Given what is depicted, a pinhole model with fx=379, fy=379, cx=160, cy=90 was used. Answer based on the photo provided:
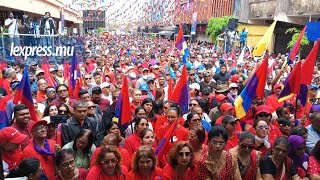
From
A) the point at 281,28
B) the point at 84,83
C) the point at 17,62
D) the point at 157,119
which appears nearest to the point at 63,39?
the point at 17,62

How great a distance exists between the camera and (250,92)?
5559 mm

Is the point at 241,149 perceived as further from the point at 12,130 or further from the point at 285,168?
the point at 12,130

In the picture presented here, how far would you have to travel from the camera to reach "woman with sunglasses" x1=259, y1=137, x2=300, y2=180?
3.56 m

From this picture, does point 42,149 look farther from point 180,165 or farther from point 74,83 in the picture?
point 74,83

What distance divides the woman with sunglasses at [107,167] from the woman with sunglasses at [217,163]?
0.77m

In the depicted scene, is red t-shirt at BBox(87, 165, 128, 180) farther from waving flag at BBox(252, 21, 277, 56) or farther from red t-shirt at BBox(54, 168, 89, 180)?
waving flag at BBox(252, 21, 277, 56)

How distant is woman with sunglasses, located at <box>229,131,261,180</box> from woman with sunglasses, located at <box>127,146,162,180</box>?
2.59 feet

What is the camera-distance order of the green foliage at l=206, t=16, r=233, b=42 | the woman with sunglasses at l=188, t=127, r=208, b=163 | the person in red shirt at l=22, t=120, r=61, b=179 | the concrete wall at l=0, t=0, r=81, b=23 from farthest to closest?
the green foliage at l=206, t=16, r=233, b=42, the concrete wall at l=0, t=0, r=81, b=23, the woman with sunglasses at l=188, t=127, r=208, b=163, the person in red shirt at l=22, t=120, r=61, b=179

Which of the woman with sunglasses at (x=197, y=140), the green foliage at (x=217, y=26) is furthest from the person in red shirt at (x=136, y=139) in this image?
the green foliage at (x=217, y=26)

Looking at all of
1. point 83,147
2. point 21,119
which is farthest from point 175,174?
point 21,119

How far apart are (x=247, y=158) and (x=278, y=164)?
0.29m

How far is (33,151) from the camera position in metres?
3.96

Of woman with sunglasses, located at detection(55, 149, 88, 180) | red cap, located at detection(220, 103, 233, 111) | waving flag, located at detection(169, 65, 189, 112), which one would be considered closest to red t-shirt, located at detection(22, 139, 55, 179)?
woman with sunglasses, located at detection(55, 149, 88, 180)

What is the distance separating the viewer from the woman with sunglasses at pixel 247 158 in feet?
11.9
